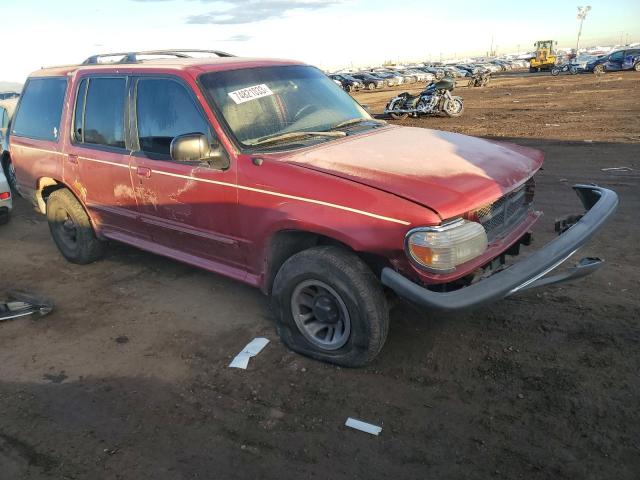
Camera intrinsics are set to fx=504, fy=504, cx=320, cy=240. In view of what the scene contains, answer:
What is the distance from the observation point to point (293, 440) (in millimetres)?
2779

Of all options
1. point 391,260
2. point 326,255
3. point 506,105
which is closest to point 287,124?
point 326,255

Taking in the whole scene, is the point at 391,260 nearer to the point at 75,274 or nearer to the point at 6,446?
the point at 6,446

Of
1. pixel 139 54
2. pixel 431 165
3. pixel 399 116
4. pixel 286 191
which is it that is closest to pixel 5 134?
pixel 139 54

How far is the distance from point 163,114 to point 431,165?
2.15 meters

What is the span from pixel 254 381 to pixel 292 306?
553 millimetres

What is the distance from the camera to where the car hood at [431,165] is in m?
2.91

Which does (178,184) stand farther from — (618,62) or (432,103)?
(618,62)

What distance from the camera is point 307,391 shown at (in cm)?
319

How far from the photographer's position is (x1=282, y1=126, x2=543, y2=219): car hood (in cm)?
291

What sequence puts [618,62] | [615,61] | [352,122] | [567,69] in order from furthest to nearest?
[567,69] → [615,61] → [618,62] → [352,122]

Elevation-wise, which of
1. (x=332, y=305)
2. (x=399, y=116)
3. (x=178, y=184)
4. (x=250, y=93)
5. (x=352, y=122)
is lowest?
(x=399, y=116)

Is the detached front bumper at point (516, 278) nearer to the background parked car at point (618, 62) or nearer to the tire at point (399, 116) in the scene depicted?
the tire at point (399, 116)

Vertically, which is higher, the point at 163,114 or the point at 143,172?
the point at 163,114

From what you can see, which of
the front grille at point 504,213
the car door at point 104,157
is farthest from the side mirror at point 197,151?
the front grille at point 504,213
